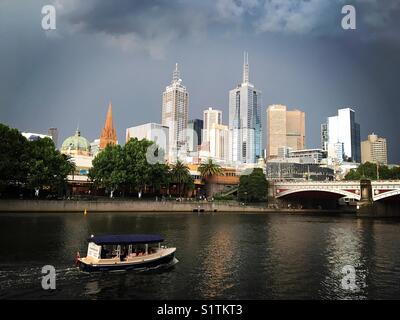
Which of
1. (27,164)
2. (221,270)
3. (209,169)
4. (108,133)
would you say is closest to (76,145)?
(108,133)

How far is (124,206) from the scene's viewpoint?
325 feet

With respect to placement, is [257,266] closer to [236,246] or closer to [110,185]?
[236,246]

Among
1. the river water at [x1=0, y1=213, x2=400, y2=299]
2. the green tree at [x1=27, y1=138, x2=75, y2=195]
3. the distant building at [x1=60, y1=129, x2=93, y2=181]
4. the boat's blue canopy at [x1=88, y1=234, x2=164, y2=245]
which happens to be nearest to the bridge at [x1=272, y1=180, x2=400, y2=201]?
the river water at [x1=0, y1=213, x2=400, y2=299]

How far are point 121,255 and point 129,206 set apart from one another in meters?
69.1

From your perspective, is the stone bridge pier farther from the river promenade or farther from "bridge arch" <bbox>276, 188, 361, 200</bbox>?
the river promenade

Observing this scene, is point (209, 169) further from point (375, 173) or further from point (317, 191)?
Answer: point (375, 173)

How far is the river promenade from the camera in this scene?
83188mm

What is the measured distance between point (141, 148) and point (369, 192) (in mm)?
64518

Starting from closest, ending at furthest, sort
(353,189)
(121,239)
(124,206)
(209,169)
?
(121,239)
(124,206)
(353,189)
(209,169)

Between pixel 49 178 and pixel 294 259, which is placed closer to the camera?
pixel 294 259

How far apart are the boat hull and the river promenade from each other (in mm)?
59375

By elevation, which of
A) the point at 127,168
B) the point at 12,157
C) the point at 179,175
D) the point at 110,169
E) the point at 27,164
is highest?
the point at 12,157
